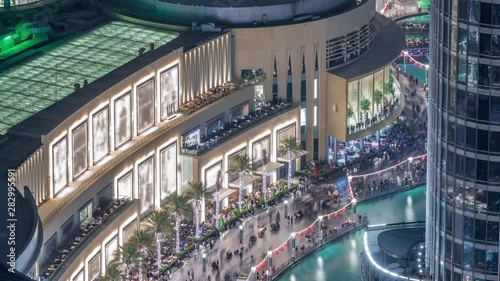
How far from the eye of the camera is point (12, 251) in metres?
135

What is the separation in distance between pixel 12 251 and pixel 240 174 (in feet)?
215

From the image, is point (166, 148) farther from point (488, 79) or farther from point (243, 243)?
point (488, 79)

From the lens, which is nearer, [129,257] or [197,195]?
[129,257]

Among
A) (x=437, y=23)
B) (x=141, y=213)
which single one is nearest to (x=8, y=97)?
(x=141, y=213)

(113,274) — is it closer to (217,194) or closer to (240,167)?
(217,194)

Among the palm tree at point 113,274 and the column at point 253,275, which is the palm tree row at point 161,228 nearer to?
the palm tree at point 113,274

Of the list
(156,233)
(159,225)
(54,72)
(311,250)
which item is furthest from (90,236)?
(311,250)

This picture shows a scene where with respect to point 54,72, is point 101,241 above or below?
below

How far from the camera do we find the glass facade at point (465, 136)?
5753 inches

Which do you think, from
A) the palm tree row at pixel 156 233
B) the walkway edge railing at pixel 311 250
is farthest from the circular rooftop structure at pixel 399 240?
the palm tree row at pixel 156 233

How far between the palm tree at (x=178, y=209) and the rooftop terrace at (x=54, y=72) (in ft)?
51.3

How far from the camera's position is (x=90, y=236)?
172625 millimetres

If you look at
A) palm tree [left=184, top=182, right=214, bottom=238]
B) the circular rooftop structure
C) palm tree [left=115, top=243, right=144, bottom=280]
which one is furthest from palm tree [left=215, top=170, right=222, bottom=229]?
the circular rooftop structure

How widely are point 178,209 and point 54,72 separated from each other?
2045cm
